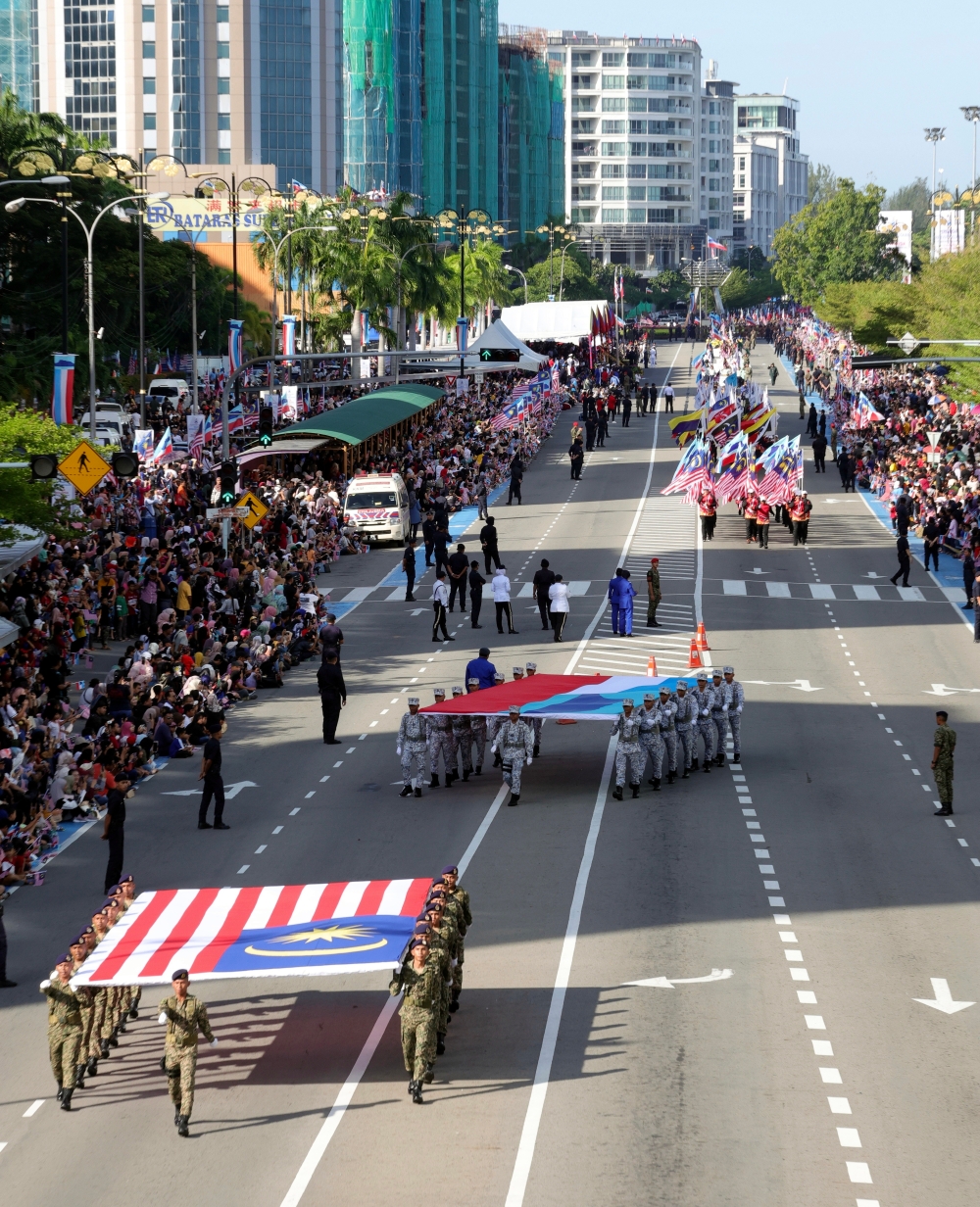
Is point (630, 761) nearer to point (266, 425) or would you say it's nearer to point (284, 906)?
point (284, 906)

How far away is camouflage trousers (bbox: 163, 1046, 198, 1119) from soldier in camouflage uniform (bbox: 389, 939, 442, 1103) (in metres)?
1.85

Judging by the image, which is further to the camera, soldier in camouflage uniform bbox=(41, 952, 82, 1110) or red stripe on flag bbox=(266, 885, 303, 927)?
red stripe on flag bbox=(266, 885, 303, 927)

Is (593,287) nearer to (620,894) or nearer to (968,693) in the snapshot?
(968,693)

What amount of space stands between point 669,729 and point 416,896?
10.4m

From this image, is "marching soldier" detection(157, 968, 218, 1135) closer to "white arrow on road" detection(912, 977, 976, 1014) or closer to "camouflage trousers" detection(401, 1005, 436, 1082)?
"camouflage trousers" detection(401, 1005, 436, 1082)

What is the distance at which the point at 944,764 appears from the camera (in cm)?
2558

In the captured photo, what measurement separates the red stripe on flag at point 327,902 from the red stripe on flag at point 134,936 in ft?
4.93

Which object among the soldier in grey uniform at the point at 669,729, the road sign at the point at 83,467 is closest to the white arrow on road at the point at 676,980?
the soldier in grey uniform at the point at 669,729

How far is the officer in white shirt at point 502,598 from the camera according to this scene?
39497 millimetres

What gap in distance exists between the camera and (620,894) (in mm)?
21859

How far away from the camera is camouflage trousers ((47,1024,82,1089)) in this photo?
1571 cm

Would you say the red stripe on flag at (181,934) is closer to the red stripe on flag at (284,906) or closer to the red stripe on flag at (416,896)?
the red stripe on flag at (284,906)

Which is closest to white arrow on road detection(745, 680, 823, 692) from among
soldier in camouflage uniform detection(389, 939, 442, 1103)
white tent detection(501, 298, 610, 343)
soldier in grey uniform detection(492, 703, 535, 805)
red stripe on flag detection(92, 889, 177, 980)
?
soldier in grey uniform detection(492, 703, 535, 805)

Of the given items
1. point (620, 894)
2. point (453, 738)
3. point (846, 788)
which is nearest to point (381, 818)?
point (453, 738)
